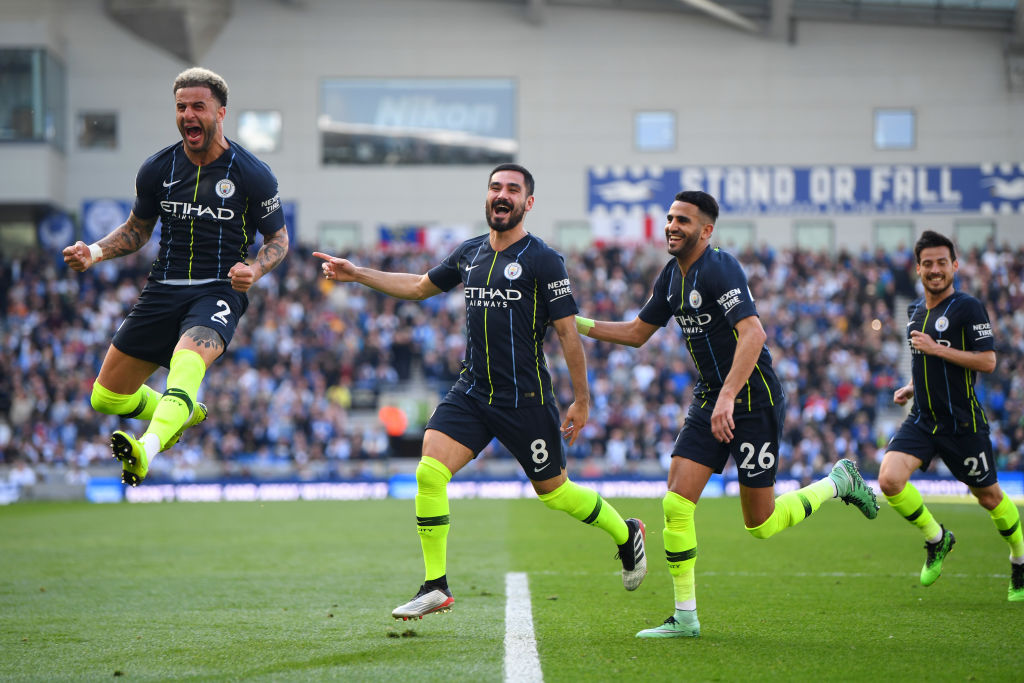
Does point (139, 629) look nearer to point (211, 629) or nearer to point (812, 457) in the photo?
point (211, 629)

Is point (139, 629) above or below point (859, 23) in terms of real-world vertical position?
below

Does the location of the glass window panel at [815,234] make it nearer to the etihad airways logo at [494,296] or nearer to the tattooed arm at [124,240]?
the etihad airways logo at [494,296]

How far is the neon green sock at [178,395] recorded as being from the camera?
21.0 feet

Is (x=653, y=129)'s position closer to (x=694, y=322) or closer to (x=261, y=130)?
(x=261, y=130)

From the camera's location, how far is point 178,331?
23.5 feet

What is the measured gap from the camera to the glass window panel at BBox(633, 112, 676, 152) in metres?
37.2

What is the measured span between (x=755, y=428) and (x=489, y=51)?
3190 cm

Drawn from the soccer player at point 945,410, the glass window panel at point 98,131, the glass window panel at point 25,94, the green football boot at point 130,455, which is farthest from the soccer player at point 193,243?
the glass window panel at point 98,131

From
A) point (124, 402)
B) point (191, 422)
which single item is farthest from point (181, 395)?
point (124, 402)

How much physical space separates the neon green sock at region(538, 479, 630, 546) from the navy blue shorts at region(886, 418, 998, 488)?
2.77 metres

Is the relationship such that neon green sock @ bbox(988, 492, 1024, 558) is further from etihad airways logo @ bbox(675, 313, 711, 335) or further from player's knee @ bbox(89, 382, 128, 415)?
player's knee @ bbox(89, 382, 128, 415)

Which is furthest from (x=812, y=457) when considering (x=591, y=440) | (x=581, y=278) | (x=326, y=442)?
(x=326, y=442)

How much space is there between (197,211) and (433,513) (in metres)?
2.41

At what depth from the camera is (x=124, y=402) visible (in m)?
7.36
